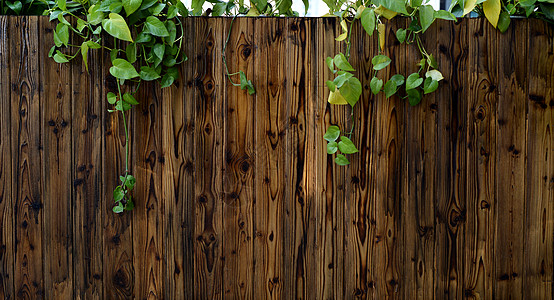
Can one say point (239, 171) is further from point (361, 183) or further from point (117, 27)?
point (117, 27)

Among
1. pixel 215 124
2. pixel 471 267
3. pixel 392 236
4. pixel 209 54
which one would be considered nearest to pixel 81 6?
pixel 209 54

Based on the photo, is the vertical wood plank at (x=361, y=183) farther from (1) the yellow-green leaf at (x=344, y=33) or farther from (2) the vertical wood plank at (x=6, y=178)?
(2) the vertical wood plank at (x=6, y=178)

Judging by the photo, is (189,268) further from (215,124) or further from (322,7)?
(322,7)

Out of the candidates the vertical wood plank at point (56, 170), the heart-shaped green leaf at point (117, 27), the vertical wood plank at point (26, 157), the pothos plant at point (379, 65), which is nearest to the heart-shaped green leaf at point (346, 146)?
the pothos plant at point (379, 65)

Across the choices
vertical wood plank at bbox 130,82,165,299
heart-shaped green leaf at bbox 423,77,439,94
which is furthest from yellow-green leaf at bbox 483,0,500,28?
vertical wood plank at bbox 130,82,165,299

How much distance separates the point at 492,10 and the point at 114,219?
148cm

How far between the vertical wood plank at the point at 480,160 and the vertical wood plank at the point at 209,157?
83 centimetres

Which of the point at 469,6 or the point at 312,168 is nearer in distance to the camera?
the point at 469,6

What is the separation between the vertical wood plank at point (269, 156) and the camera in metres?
1.26

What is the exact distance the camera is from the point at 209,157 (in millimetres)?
1281

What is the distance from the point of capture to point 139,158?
1277 mm

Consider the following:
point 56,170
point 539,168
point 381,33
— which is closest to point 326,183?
point 381,33

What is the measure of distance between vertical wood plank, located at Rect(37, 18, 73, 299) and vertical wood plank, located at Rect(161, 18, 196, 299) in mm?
338

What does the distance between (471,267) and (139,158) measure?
1256mm
